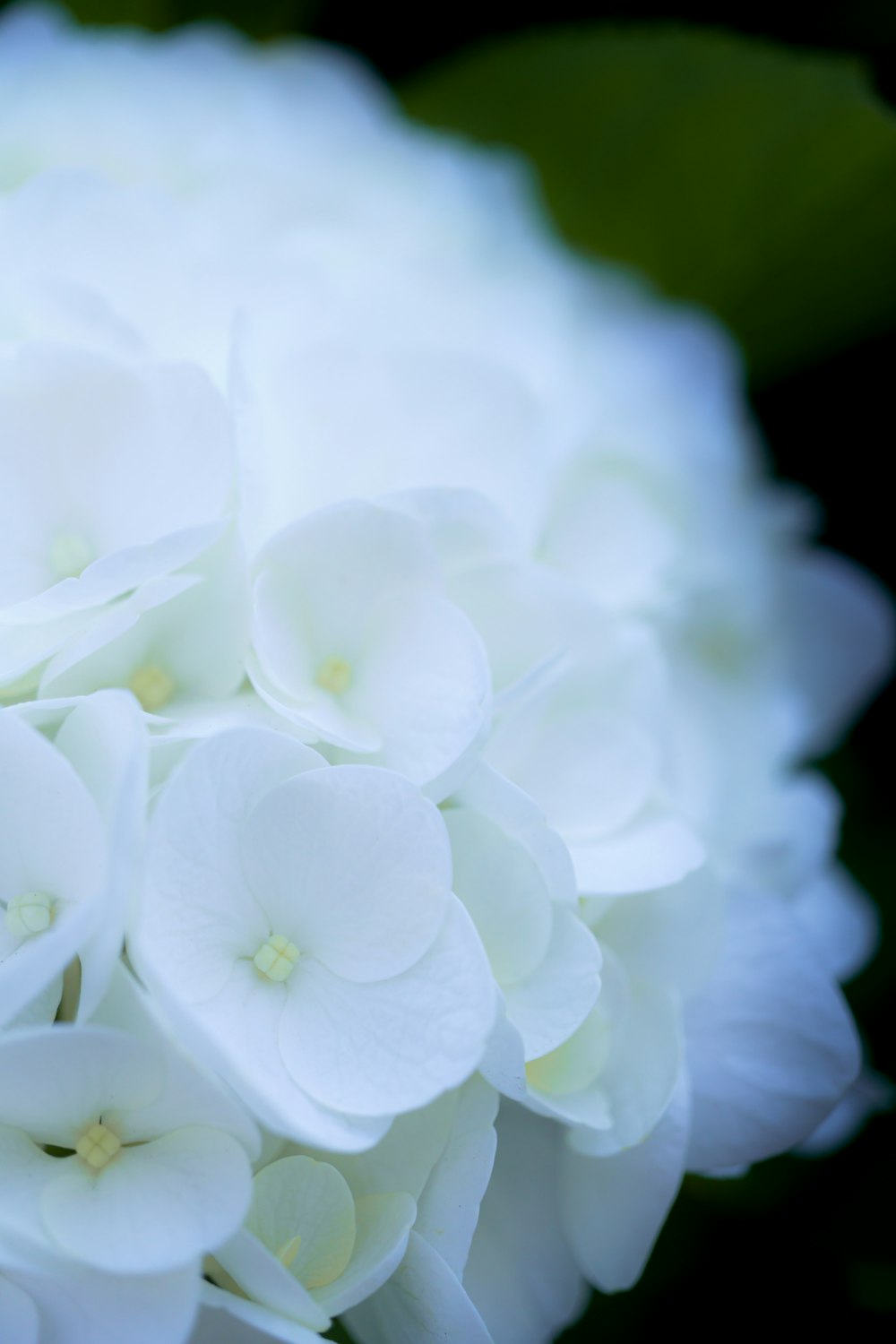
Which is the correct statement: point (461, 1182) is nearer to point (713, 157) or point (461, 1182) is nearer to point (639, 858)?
point (639, 858)

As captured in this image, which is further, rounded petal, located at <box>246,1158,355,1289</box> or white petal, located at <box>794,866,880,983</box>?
white petal, located at <box>794,866,880,983</box>

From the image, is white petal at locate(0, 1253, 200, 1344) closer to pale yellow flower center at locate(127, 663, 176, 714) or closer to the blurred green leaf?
pale yellow flower center at locate(127, 663, 176, 714)

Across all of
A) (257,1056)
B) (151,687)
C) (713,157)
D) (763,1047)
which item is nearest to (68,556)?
(151,687)

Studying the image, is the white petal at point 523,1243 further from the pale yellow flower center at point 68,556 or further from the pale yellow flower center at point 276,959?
the pale yellow flower center at point 68,556

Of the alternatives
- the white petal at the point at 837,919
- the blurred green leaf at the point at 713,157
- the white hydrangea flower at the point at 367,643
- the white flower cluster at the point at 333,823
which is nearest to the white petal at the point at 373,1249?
the white flower cluster at the point at 333,823

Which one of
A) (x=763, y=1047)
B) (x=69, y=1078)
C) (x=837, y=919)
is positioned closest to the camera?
(x=69, y=1078)

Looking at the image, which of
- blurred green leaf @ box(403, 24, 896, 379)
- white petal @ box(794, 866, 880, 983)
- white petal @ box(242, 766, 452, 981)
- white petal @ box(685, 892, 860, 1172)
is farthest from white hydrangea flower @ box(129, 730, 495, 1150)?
blurred green leaf @ box(403, 24, 896, 379)
